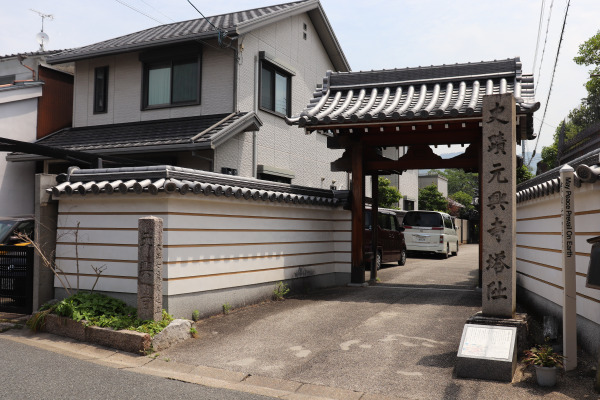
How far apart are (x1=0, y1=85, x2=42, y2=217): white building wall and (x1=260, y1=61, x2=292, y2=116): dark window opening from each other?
7.69 meters

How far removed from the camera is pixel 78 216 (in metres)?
8.69

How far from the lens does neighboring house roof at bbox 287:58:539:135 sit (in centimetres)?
1063

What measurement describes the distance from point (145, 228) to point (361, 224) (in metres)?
6.39

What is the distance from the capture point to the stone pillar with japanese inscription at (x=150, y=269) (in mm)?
7223

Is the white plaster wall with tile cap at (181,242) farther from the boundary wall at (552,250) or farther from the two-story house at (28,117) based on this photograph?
the two-story house at (28,117)

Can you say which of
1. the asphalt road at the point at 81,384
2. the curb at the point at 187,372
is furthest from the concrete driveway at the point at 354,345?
the asphalt road at the point at 81,384

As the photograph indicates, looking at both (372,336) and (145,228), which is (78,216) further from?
(372,336)

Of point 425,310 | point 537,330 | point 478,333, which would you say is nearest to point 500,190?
point 478,333

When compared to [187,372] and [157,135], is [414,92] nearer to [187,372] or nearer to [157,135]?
[157,135]

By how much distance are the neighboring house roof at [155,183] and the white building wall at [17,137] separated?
30.1 ft

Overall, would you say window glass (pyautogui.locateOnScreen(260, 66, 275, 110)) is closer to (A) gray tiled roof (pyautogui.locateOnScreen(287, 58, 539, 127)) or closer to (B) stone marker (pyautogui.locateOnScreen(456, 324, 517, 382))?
(A) gray tiled roof (pyautogui.locateOnScreen(287, 58, 539, 127))

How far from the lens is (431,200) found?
3694 centimetres

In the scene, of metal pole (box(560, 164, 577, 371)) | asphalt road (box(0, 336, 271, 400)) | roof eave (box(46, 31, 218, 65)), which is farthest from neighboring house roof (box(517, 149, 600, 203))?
roof eave (box(46, 31, 218, 65))

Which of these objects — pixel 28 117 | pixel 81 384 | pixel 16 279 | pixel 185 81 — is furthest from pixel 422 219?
pixel 81 384
